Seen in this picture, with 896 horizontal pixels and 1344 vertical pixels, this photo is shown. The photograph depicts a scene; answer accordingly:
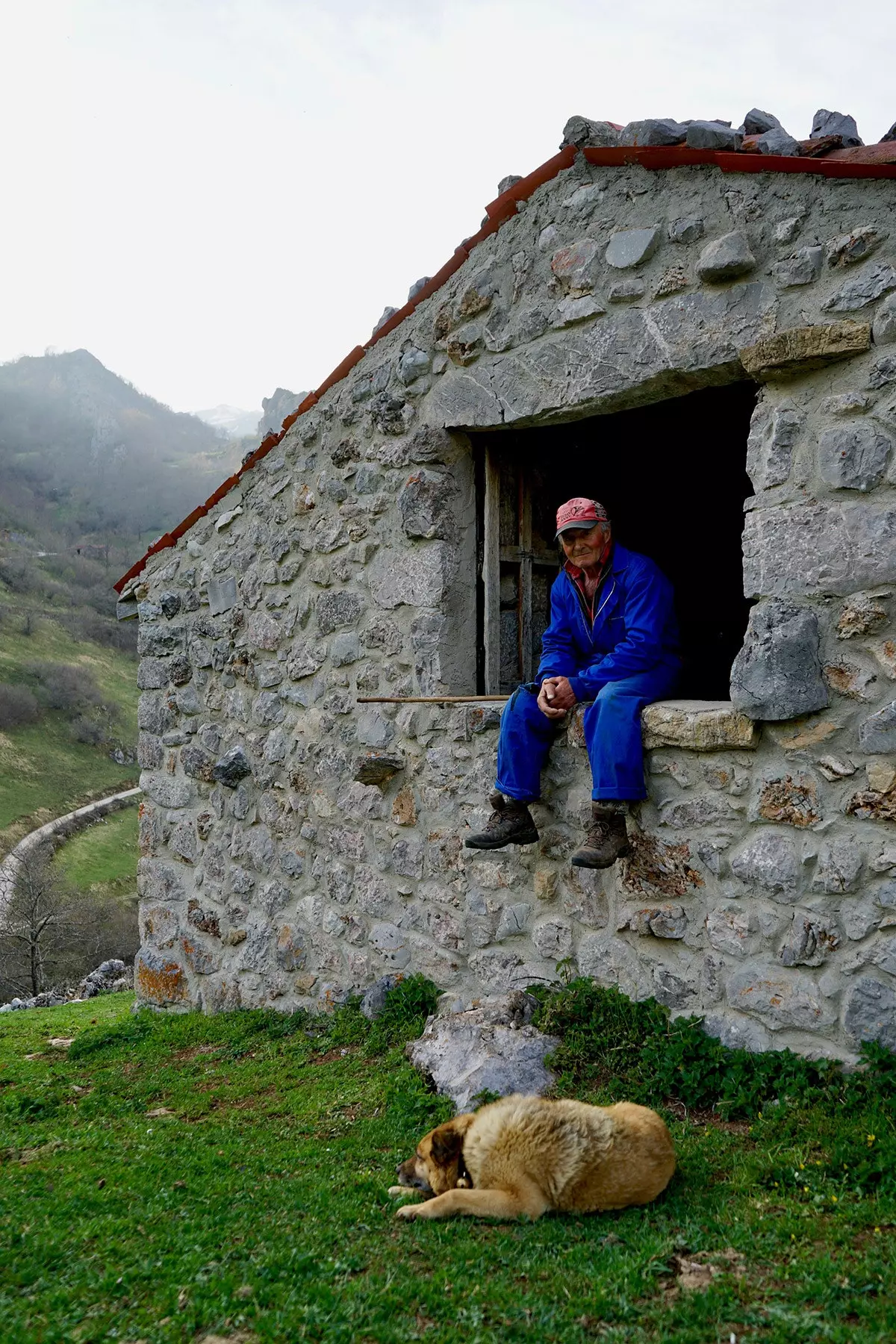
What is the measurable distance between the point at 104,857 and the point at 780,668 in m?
23.1

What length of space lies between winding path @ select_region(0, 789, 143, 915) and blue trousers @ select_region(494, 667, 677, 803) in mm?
17800

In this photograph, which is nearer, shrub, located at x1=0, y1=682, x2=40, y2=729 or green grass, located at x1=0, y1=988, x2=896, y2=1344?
green grass, located at x1=0, y1=988, x2=896, y2=1344

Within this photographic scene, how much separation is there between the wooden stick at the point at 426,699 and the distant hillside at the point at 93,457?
43.5 meters

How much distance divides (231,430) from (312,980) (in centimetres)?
9599

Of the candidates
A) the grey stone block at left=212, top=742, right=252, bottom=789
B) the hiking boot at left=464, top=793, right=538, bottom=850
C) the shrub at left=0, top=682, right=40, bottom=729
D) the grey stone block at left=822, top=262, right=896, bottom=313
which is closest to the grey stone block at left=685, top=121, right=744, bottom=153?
the grey stone block at left=822, top=262, right=896, bottom=313

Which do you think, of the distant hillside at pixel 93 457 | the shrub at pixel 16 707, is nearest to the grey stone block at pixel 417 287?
the shrub at pixel 16 707

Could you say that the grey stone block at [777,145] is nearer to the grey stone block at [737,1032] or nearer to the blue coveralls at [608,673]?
Answer: the blue coveralls at [608,673]

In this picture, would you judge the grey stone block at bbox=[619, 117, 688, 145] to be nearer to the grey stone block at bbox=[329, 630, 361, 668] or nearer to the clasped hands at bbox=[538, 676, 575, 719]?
the clasped hands at bbox=[538, 676, 575, 719]

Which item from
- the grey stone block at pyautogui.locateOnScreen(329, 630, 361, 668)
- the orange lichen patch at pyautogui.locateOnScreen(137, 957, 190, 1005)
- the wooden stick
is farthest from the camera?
the orange lichen patch at pyautogui.locateOnScreen(137, 957, 190, 1005)

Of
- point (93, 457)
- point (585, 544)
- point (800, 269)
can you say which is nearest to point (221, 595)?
point (585, 544)

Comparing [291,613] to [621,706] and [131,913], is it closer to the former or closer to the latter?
[621,706]

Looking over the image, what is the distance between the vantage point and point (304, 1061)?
477cm

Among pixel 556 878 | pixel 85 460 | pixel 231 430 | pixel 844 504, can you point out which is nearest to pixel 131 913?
pixel 556 878

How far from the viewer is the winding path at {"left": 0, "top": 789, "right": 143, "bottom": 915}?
20.8 m
